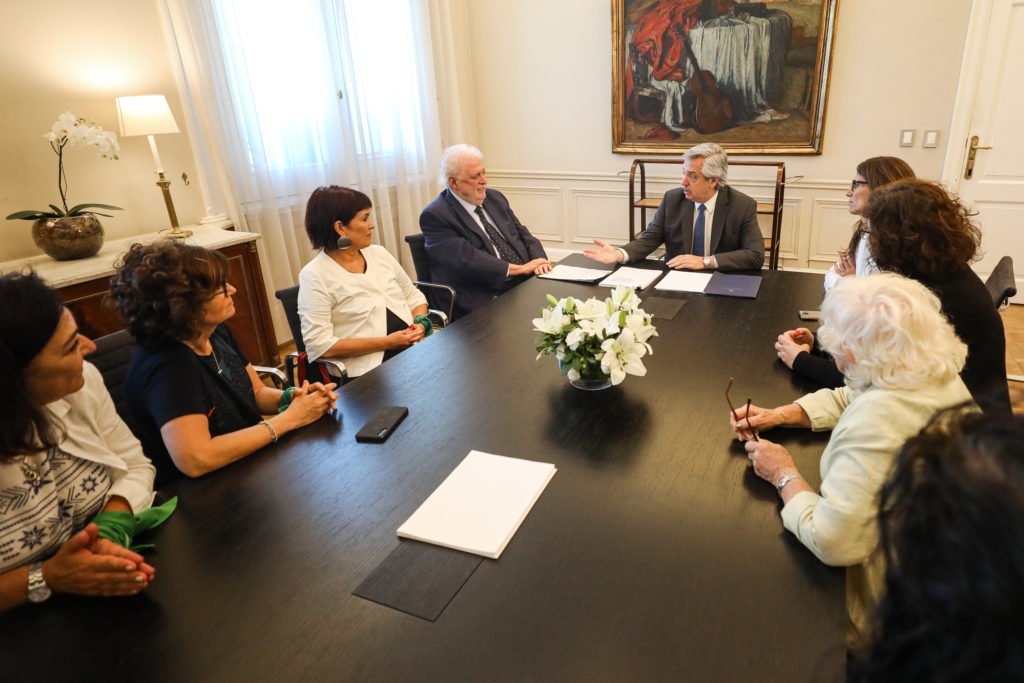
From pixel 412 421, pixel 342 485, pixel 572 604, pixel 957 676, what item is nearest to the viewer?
pixel 957 676

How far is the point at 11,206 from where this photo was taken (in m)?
2.88

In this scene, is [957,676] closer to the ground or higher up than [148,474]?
higher up

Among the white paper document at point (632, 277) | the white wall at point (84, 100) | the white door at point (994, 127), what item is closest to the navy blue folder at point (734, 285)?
the white paper document at point (632, 277)

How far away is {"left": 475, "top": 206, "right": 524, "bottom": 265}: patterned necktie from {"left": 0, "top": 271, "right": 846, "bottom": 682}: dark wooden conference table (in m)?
1.75

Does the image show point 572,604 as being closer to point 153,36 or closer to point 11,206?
point 11,206

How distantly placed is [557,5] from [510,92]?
0.81 m

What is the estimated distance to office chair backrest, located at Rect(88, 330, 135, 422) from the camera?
1742 mm

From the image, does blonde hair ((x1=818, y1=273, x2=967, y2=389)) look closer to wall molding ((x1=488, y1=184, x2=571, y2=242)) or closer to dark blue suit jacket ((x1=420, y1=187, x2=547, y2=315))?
dark blue suit jacket ((x1=420, y1=187, x2=547, y2=315))

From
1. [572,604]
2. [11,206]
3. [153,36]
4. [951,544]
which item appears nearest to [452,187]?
[153,36]

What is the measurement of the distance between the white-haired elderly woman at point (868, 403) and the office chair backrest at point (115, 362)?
1.79 metres

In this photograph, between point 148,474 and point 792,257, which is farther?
point 792,257

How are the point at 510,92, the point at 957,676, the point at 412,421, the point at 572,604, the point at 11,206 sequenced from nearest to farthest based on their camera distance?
the point at 957,676 → the point at 572,604 → the point at 412,421 → the point at 11,206 → the point at 510,92

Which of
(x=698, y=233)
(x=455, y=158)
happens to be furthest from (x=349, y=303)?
(x=698, y=233)

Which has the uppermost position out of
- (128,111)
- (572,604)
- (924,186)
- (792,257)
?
(128,111)
